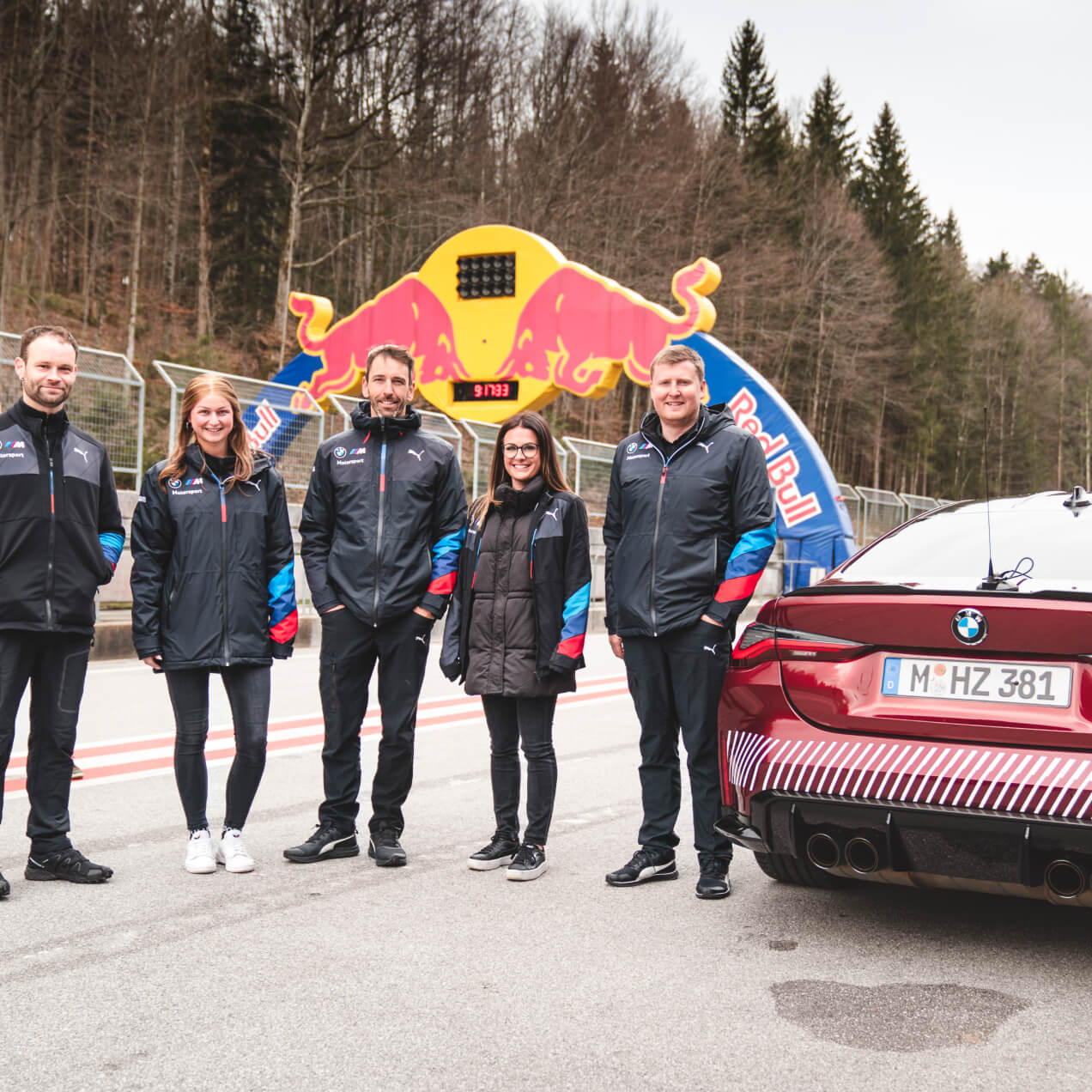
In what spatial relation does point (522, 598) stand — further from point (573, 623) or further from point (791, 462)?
point (791, 462)

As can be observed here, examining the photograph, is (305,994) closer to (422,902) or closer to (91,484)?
(422,902)

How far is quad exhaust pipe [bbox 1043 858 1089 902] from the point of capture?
3322 mm

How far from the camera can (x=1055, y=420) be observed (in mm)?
68688

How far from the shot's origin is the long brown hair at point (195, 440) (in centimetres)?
473

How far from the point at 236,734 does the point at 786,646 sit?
2119 millimetres

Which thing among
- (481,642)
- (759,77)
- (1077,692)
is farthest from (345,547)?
(759,77)

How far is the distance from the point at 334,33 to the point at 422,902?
3035cm

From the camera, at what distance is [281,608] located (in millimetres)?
4789

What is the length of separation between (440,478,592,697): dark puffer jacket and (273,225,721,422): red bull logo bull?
1398cm

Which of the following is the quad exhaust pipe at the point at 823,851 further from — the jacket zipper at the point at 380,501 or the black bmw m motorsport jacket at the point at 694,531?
the jacket zipper at the point at 380,501

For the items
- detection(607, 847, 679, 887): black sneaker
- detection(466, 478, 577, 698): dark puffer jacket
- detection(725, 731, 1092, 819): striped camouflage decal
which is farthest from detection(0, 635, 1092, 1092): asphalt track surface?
detection(466, 478, 577, 698): dark puffer jacket

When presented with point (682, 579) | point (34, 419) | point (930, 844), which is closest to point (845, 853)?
point (930, 844)

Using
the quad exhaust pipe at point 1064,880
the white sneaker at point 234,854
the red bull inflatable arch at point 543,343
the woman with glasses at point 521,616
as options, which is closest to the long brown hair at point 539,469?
the woman with glasses at point 521,616

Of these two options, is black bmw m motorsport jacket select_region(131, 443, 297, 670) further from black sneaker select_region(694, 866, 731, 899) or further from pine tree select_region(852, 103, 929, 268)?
pine tree select_region(852, 103, 929, 268)
